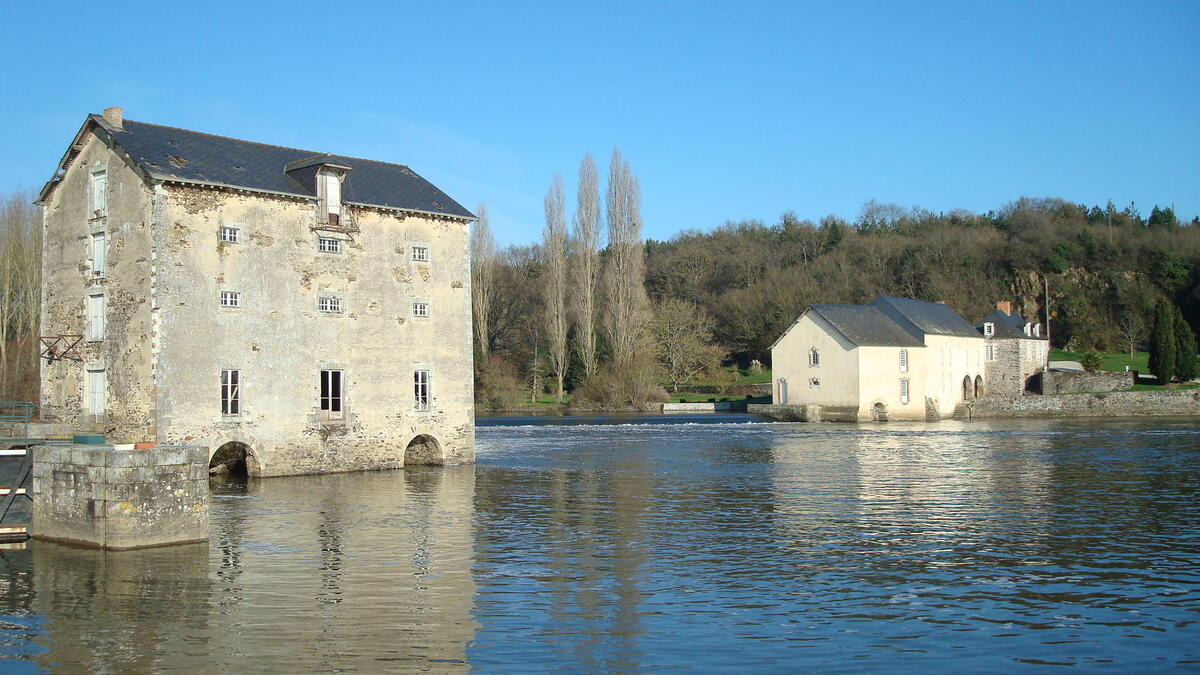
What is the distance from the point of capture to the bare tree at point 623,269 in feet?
210

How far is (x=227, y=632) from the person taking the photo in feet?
34.2

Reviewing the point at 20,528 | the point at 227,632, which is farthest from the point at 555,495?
the point at 227,632

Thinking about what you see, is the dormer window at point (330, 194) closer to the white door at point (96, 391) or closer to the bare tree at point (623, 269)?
the white door at point (96, 391)

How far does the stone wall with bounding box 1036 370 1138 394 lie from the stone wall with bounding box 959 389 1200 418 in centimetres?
203

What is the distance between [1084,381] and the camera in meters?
58.3

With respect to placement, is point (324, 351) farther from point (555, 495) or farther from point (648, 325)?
point (648, 325)

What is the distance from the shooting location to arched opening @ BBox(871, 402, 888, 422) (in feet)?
178

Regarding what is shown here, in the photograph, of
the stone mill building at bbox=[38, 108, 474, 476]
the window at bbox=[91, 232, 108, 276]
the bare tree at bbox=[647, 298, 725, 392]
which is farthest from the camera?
the bare tree at bbox=[647, 298, 725, 392]

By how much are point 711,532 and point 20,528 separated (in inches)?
445

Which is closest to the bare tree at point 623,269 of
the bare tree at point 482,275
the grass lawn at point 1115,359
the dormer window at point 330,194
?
the bare tree at point 482,275

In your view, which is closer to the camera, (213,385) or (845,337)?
(213,385)

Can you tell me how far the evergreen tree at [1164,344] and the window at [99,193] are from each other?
5393cm

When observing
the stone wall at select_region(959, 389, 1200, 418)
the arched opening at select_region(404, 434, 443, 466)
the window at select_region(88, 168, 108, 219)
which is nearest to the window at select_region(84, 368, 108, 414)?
the window at select_region(88, 168, 108, 219)

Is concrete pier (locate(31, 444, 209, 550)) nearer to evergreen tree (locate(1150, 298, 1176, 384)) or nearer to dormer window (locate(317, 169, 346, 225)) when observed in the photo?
dormer window (locate(317, 169, 346, 225))
